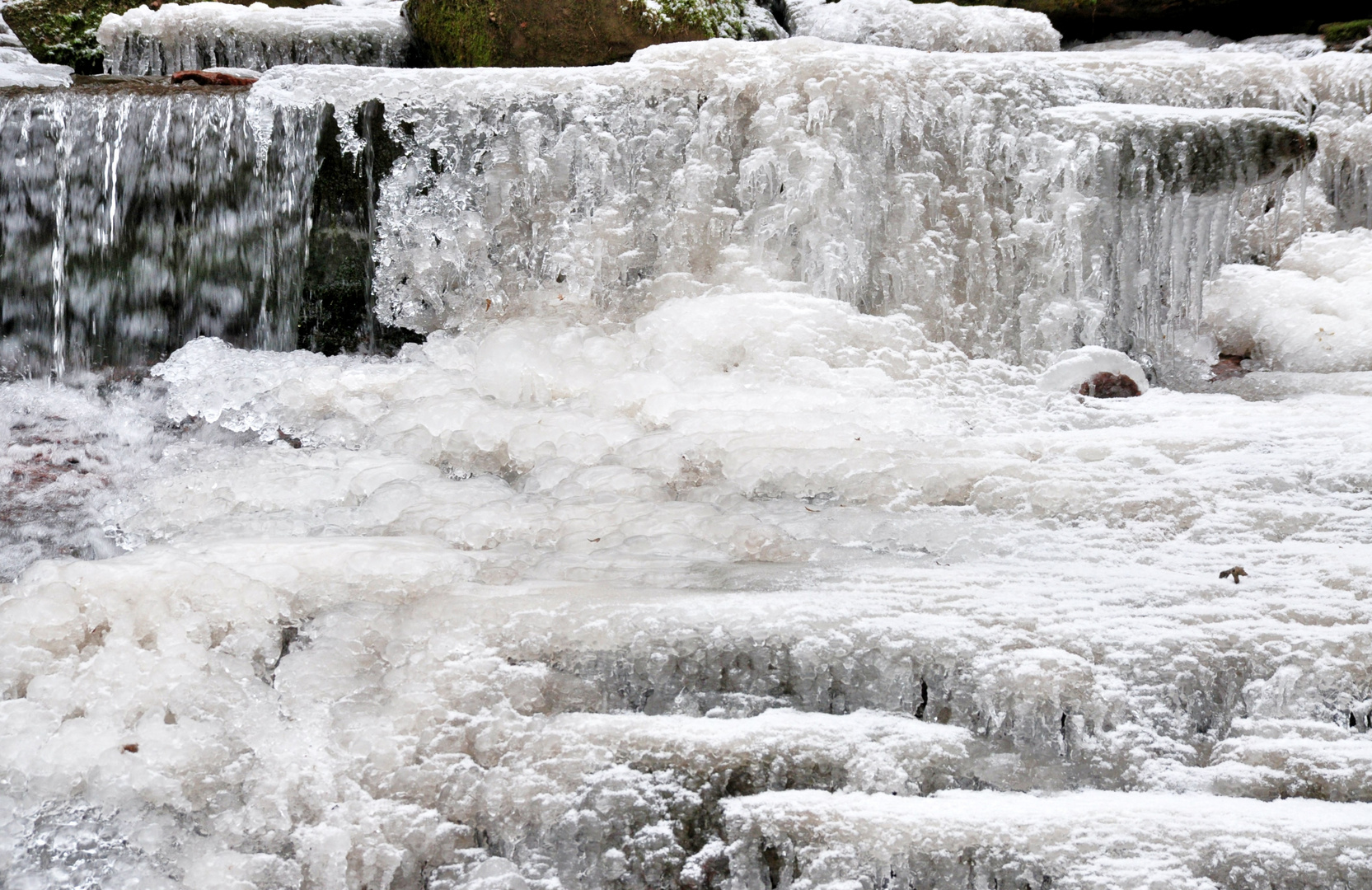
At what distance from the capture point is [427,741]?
1336mm

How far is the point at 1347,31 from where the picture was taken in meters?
5.48

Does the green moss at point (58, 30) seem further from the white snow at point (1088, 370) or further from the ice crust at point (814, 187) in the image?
the white snow at point (1088, 370)

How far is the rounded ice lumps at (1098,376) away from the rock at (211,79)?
338cm

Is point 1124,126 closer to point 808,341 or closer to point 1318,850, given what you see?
point 808,341

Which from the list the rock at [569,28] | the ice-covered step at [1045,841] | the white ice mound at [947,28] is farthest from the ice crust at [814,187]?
the ice-covered step at [1045,841]

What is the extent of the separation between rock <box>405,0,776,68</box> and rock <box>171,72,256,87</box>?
1122 millimetres

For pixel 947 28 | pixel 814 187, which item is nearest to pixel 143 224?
pixel 814 187

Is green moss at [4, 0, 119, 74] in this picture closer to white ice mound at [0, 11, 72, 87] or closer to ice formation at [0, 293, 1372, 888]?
white ice mound at [0, 11, 72, 87]

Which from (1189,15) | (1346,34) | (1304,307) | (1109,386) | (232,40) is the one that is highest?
(1189,15)

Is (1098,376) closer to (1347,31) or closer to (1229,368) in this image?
(1229,368)

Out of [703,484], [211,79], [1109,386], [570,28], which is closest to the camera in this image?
[703,484]

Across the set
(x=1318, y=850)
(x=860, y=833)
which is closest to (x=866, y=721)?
(x=860, y=833)

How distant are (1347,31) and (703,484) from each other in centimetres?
532

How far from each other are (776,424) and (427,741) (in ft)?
4.69
